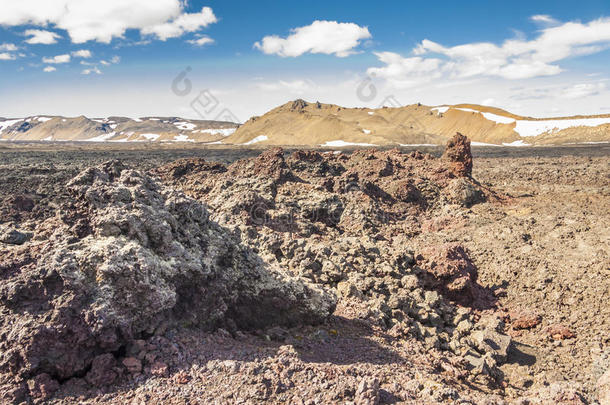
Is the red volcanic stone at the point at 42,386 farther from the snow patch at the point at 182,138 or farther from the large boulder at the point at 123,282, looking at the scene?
the snow patch at the point at 182,138

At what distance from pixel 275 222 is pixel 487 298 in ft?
15.4

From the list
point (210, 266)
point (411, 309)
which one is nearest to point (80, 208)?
point (210, 266)

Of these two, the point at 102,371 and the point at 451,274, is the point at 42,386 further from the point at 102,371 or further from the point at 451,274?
the point at 451,274

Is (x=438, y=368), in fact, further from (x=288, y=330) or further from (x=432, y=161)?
(x=432, y=161)

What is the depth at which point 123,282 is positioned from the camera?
3334 mm

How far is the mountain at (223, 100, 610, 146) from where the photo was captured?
70.8 meters

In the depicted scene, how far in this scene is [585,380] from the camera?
4.84 metres

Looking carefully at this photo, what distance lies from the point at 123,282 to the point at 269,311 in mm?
1758

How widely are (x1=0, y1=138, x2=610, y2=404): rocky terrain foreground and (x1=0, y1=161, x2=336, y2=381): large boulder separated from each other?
14 mm

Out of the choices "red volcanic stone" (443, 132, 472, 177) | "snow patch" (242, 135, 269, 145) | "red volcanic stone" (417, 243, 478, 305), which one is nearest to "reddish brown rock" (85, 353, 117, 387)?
"red volcanic stone" (417, 243, 478, 305)

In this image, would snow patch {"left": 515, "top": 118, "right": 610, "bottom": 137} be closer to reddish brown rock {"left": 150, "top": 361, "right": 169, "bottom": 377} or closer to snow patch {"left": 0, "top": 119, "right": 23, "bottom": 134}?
reddish brown rock {"left": 150, "top": 361, "right": 169, "bottom": 377}

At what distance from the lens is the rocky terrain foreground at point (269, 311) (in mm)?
3078

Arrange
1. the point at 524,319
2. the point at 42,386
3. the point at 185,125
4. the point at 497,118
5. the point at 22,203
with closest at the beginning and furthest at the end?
the point at 42,386 → the point at 524,319 → the point at 22,203 → the point at 497,118 → the point at 185,125

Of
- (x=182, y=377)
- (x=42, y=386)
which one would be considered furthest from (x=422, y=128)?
(x=42, y=386)
